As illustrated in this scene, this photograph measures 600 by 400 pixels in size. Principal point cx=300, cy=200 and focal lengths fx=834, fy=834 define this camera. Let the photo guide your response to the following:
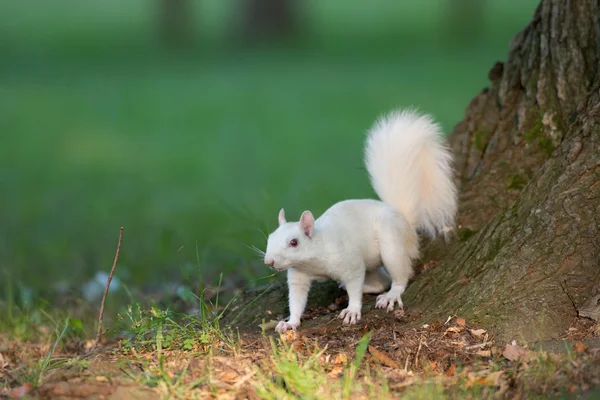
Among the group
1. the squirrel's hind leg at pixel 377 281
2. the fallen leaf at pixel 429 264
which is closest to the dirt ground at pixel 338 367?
the fallen leaf at pixel 429 264

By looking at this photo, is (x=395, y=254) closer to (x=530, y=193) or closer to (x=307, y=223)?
(x=307, y=223)

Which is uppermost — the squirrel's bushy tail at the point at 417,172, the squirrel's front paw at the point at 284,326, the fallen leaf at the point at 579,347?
the squirrel's bushy tail at the point at 417,172

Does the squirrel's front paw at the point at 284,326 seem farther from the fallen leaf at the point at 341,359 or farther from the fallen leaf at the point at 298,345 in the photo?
the fallen leaf at the point at 341,359

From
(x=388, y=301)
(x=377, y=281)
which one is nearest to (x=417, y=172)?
(x=377, y=281)

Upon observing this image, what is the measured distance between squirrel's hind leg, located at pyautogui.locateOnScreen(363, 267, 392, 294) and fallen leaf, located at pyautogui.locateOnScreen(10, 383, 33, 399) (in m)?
1.75

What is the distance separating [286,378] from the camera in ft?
8.20

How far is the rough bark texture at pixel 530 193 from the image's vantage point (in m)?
3.00

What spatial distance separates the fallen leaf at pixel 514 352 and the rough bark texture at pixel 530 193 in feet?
0.41

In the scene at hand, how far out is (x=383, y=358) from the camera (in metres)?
2.80

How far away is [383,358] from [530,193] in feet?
3.18

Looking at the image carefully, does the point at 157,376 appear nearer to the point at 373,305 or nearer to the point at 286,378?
the point at 286,378

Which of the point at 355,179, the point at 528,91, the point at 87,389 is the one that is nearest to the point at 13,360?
the point at 87,389

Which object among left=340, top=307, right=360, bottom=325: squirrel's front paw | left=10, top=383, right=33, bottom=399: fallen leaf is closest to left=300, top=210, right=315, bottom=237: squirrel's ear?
left=340, top=307, right=360, bottom=325: squirrel's front paw

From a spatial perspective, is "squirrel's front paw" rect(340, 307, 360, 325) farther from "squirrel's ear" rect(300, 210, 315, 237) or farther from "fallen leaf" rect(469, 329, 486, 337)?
"fallen leaf" rect(469, 329, 486, 337)
